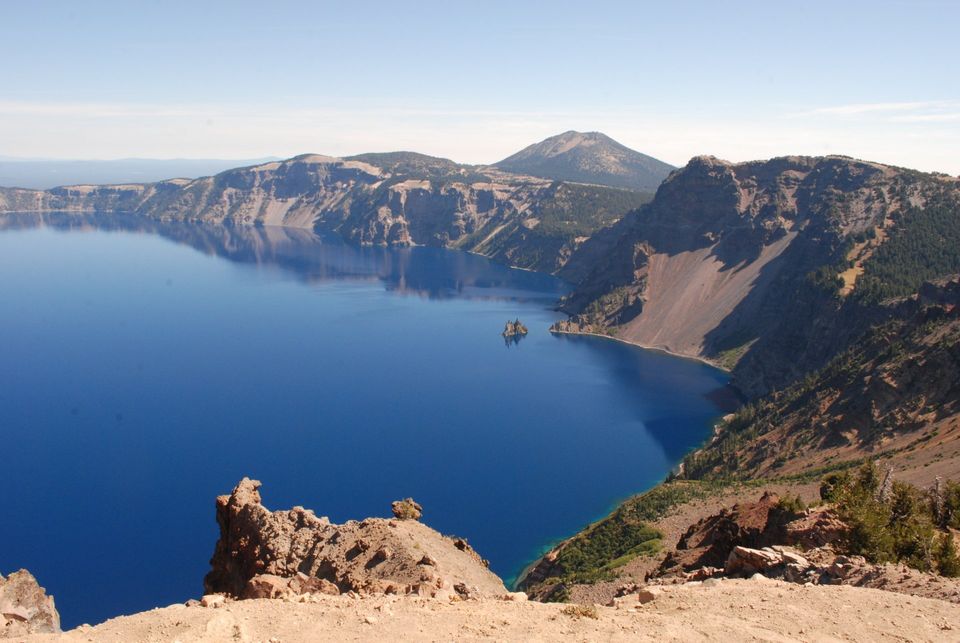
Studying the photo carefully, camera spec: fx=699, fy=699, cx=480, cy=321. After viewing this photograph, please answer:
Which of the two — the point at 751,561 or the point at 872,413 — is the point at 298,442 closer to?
the point at 872,413

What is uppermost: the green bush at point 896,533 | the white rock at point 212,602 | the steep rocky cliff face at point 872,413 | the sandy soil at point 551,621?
the sandy soil at point 551,621

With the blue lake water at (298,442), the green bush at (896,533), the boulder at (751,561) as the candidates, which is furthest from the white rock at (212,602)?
the blue lake water at (298,442)

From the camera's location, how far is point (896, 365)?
10700cm

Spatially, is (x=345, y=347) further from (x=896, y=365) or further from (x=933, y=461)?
(x=933, y=461)

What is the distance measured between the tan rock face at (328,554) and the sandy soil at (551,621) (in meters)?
7.58

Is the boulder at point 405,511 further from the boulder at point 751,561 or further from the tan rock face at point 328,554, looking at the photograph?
the boulder at point 751,561

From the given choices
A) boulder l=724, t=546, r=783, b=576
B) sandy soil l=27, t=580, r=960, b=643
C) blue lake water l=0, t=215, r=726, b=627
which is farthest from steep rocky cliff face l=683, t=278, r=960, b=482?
sandy soil l=27, t=580, r=960, b=643

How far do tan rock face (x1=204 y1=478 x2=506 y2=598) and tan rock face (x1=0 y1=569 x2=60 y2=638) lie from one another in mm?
8577

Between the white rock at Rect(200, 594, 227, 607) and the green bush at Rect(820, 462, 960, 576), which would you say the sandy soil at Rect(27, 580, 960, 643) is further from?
the green bush at Rect(820, 462, 960, 576)

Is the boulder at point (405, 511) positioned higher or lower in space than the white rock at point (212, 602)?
lower

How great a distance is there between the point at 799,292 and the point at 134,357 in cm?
17018

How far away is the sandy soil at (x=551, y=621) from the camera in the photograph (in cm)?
2552

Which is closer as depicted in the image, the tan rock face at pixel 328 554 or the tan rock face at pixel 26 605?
the tan rock face at pixel 26 605

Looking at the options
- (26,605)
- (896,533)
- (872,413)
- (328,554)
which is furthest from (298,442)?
(896,533)
